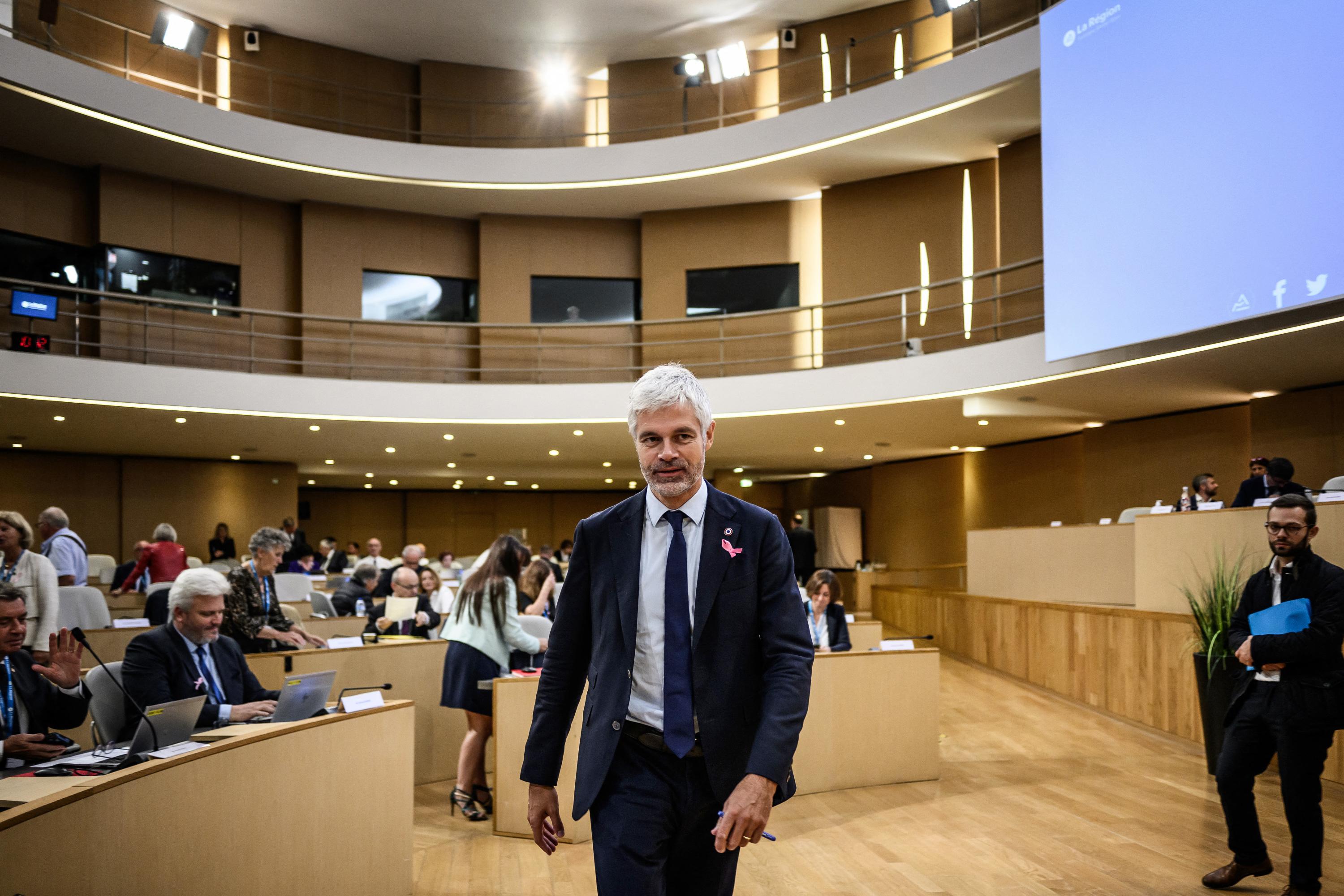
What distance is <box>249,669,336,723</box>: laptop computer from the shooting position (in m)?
3.59

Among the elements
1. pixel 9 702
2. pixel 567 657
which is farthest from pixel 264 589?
pixel 567 657

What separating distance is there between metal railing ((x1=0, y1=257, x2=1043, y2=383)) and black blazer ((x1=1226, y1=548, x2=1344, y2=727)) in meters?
7.14

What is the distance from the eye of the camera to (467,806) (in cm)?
530

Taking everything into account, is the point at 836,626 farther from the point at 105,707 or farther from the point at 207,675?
the point at 105,707

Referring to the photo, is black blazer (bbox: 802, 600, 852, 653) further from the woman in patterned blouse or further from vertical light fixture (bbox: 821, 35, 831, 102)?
vertical light fixture (bbox: 821, 35, 831, 102)

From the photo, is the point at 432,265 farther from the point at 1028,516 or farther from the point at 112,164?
the point at 1028,516

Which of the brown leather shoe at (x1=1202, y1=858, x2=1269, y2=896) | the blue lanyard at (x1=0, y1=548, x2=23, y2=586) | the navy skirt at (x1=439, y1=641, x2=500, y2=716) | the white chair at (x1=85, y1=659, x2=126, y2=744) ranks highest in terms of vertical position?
the blue lanyard at (x1=0, y1=548, x2=23, y2=586)

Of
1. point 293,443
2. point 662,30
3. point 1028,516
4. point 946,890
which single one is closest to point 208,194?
point 293,443

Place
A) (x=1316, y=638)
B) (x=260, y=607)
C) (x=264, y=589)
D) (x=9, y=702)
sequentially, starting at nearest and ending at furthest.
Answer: (x=9, y=702), (x=1316, y=638), (x=260, y=607), (x=264, y=589)

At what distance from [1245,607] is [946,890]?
1663 mm

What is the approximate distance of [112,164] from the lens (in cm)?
1229

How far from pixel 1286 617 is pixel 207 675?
160 inches

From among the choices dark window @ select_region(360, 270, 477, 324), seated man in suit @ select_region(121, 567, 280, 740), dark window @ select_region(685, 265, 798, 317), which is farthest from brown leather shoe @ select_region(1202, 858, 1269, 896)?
dark window @ select_region(360, 270, 477, 324)

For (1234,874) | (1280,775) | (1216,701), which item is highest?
(1280,775)
